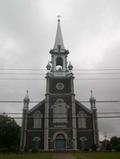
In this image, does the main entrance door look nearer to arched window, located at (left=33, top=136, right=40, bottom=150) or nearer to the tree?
arched window, located at (left=33, top=136, right=40, bottom=150)

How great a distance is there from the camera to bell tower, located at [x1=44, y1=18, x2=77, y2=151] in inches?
1821

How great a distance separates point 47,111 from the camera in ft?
157

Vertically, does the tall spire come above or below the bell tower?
above

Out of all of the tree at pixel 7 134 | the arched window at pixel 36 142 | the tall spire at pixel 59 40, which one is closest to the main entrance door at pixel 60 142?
the arched window at pixel 36 142

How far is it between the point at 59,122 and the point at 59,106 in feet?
10.9

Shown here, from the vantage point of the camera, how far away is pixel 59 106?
48875 millimetres

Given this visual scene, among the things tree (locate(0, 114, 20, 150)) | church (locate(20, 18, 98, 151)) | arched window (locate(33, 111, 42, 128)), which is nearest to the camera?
church (locate(20, 18, 98, 151))

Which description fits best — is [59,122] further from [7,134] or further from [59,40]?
[59,40]

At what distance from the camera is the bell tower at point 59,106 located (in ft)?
152

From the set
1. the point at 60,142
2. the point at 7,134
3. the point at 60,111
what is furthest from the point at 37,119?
the point at 7,134

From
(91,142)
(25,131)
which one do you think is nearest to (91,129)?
(91,142)

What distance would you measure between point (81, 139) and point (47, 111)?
842 cm

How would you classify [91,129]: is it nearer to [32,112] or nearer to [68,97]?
[68,97]

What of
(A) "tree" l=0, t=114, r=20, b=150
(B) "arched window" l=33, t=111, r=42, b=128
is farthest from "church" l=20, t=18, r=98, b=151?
(A) "tree" l=0, t=114, r=20, b=150
